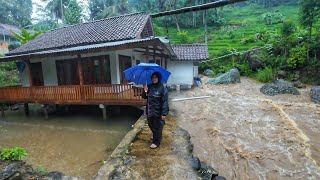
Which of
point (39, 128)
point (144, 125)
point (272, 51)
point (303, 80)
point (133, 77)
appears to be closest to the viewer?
point (133, 77)

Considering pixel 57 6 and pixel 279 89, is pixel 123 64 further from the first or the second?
pixel 57 6

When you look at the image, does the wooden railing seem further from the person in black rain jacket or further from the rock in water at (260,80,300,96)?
the rock in water at (260,80,300,96)

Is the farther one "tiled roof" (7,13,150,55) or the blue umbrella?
"tiled roof" (7,13,150,55)


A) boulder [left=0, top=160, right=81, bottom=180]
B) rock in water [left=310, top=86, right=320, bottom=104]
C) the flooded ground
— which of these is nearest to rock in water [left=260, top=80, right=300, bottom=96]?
the flooded ground

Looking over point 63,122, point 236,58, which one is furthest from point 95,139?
point 236,58

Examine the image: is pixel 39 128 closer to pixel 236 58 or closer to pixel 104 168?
pixel 104 168

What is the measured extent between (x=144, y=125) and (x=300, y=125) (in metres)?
5.56

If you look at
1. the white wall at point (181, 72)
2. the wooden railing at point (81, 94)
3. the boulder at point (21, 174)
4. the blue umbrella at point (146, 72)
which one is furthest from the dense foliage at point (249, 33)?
the boulder at point (21, 174)

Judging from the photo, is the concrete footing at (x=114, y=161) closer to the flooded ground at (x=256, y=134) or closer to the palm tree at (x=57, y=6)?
the flooded ground at (x=256, y=134)

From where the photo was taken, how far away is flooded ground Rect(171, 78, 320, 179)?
226 inches

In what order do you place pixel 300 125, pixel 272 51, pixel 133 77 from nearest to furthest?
pixel 133 77 → pixel 300 125 → pixel 272 51

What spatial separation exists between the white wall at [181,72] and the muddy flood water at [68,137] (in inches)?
231

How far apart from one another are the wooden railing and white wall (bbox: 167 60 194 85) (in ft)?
23.7

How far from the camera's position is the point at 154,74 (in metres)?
5.51
